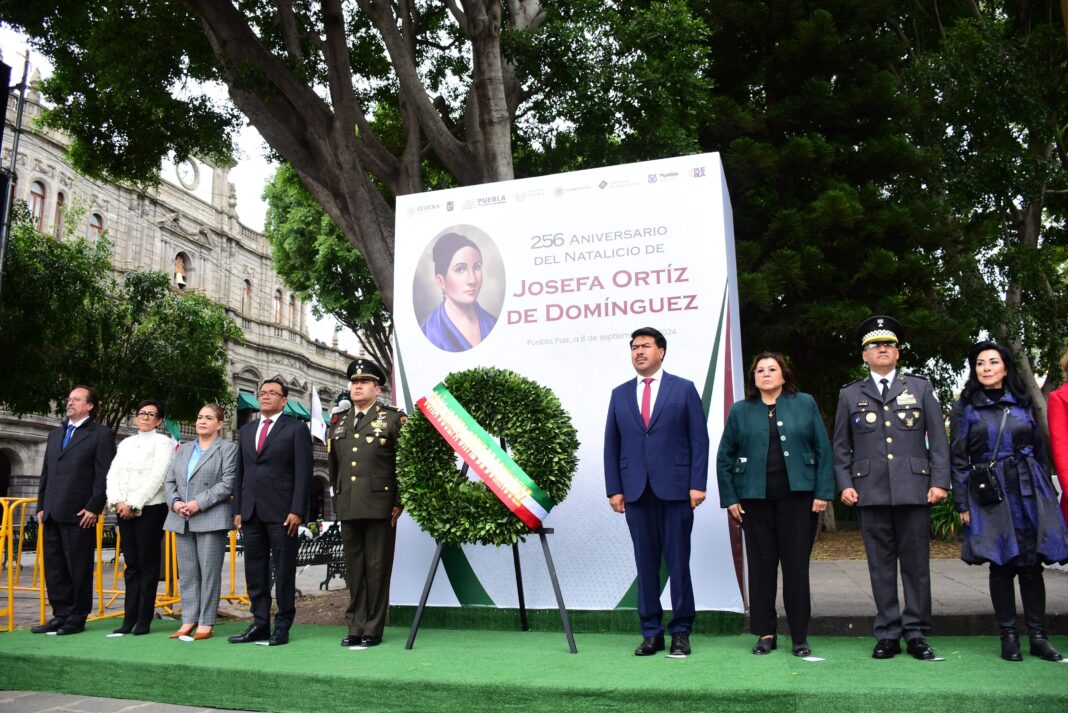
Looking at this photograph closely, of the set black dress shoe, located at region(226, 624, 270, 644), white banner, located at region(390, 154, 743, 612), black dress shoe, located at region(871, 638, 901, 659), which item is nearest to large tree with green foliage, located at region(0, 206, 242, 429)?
white banner, located at region(390, 154, 743, 612)

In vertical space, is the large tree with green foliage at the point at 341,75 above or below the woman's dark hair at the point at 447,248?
above

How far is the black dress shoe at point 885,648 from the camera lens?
15.8ft

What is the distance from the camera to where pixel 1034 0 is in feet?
49.2

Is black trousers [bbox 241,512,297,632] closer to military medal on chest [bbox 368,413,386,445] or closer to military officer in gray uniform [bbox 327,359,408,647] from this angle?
military officer in gray uniform [bbox 327,359,408,647]

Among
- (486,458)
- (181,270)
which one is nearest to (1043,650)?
(486,458)

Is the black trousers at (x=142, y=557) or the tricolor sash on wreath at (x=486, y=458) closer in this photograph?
the tricolor sash on wreath at (x=486, y=458)

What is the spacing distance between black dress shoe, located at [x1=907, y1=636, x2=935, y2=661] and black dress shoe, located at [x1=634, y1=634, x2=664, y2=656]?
1392 mm

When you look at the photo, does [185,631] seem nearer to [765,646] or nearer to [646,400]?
[646,400]

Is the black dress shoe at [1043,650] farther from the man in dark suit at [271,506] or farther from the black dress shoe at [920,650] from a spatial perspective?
the man in dark suit at [271,506]

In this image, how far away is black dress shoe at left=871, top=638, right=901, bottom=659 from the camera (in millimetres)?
4820

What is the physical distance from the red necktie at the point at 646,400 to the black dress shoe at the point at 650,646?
127 cm

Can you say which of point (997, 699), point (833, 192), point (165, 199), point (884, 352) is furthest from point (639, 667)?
point (165, 199)

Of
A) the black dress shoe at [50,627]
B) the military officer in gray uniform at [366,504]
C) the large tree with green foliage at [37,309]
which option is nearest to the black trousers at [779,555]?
the military officer in gray uniform at [366,504]

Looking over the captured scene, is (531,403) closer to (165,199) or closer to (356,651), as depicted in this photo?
(356,651)
